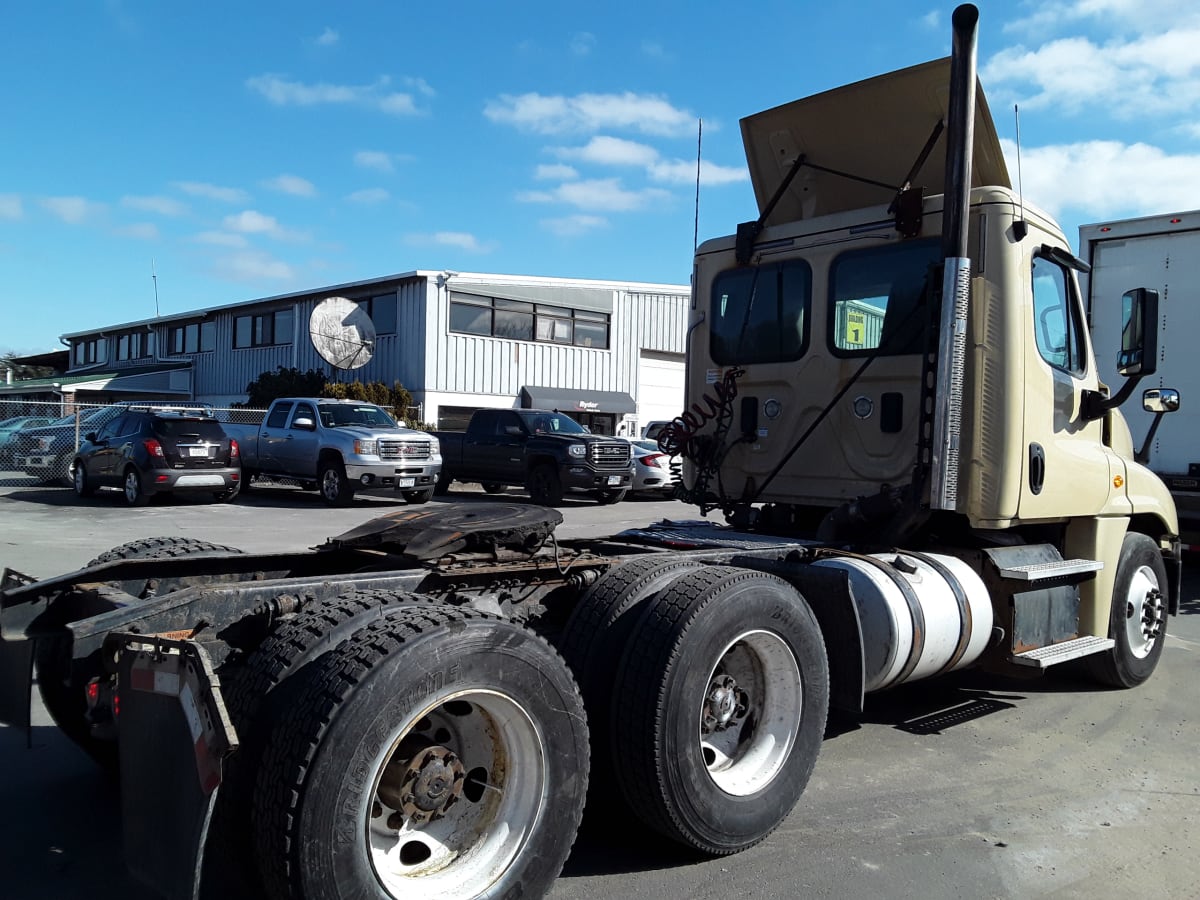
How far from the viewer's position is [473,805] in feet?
9.75

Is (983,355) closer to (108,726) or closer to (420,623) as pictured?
(420,623)

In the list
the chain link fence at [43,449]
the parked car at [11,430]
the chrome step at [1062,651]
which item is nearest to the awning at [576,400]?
the chain link fence at [43,449]

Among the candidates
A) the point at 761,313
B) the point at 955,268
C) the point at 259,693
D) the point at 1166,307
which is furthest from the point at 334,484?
the point at 259,693

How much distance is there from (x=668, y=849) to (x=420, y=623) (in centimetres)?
154

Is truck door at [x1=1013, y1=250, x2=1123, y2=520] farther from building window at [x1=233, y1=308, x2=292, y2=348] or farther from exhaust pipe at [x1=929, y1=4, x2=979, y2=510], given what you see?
building window at [x1=233, y1=308, x2=292, y2=348]

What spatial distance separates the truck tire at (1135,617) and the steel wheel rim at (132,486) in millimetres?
14921

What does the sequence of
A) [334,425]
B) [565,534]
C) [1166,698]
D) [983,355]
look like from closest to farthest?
[983,355], [1166,698], [565,534], [334,425]

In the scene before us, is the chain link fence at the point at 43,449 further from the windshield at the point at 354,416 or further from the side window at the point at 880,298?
the side window at the point at 880,298

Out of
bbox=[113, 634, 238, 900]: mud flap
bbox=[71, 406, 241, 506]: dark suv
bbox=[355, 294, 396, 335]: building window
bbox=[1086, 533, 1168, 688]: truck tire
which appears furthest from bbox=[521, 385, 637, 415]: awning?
bbox=[113, 634, 238, 900]: mud flap

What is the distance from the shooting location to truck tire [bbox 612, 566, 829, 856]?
3.36m

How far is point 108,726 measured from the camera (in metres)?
3.12

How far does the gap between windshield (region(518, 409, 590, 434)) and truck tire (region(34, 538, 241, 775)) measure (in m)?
14.4

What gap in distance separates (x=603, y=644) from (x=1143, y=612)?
4.46 metres

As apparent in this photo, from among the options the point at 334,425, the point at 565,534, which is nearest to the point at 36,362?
the point at 334,425
